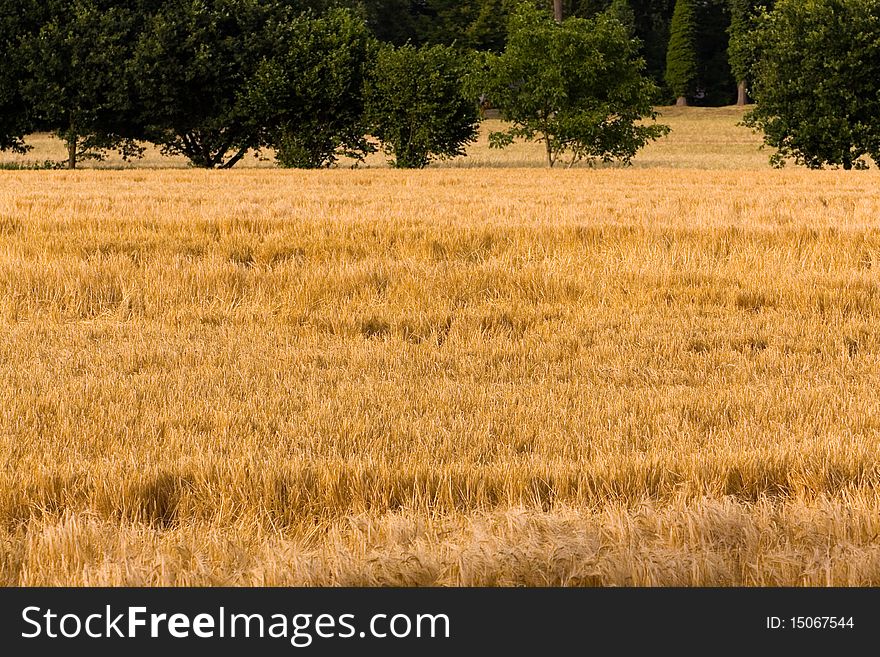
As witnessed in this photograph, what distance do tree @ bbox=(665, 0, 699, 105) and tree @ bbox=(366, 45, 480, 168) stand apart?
52171 mm

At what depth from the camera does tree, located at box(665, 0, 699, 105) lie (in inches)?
3460

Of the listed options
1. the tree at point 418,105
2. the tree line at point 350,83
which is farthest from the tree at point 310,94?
the tree at point 418,105

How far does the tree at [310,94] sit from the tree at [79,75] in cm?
523

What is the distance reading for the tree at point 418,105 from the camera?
40.9 m

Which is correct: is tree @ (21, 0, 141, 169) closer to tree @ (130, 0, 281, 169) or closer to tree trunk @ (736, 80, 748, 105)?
tree @ (130, 0, 281, 169)

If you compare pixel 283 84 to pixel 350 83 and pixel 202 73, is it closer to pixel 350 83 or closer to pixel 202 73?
pixel 350 83

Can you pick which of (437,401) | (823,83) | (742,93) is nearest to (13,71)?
(823,83)

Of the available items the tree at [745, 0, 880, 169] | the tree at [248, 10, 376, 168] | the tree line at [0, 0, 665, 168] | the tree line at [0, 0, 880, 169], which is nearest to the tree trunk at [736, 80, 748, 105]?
the tree at [745, 0, 880, 169]

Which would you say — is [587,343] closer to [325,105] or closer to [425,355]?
[425,355]

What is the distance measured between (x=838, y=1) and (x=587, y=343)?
38.1 meters

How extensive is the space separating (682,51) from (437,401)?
88.8 m

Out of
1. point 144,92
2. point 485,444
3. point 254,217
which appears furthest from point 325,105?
point 485,444

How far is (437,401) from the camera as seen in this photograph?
670cm

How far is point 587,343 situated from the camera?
9156 millimetres
